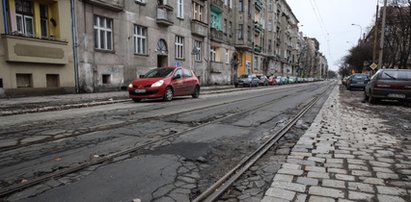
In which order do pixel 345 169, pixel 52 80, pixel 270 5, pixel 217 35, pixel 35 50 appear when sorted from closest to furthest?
pixel 345 169 → pixel 35 50 → pixel 52 80 → pixel 217 35 → pixel 270 5

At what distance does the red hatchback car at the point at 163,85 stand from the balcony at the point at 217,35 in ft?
69.1

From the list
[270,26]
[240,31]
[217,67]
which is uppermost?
[270,26]

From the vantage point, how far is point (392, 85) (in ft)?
41.8

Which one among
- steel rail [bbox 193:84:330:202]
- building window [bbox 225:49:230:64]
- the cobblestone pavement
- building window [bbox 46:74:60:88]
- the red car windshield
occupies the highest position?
building window [bbox 225:49:230:64]

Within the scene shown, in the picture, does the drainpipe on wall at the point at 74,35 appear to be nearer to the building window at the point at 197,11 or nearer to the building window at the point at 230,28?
the building window at the point at 197,11

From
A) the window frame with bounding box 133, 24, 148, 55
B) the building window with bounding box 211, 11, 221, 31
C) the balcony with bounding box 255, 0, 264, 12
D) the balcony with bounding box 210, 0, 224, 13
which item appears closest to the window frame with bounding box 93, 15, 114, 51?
the window frame with bounding box 133, 24, 148, 55

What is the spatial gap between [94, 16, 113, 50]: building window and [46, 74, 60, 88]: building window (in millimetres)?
3709

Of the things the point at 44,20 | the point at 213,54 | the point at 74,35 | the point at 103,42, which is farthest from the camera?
the point at 213,54

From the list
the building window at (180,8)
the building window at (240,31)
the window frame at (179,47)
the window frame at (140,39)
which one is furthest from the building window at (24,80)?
the building window at (240,31)

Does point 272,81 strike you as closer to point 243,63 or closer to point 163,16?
point 243,63

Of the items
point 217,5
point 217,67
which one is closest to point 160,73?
point 217,67

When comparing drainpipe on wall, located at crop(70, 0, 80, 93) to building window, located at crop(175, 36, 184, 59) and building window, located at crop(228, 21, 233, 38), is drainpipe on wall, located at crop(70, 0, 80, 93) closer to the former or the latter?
building window, located at crop(175, 36, 184, 59)

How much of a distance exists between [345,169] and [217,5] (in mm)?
34918

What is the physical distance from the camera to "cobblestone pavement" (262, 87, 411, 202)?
3.21 meters
